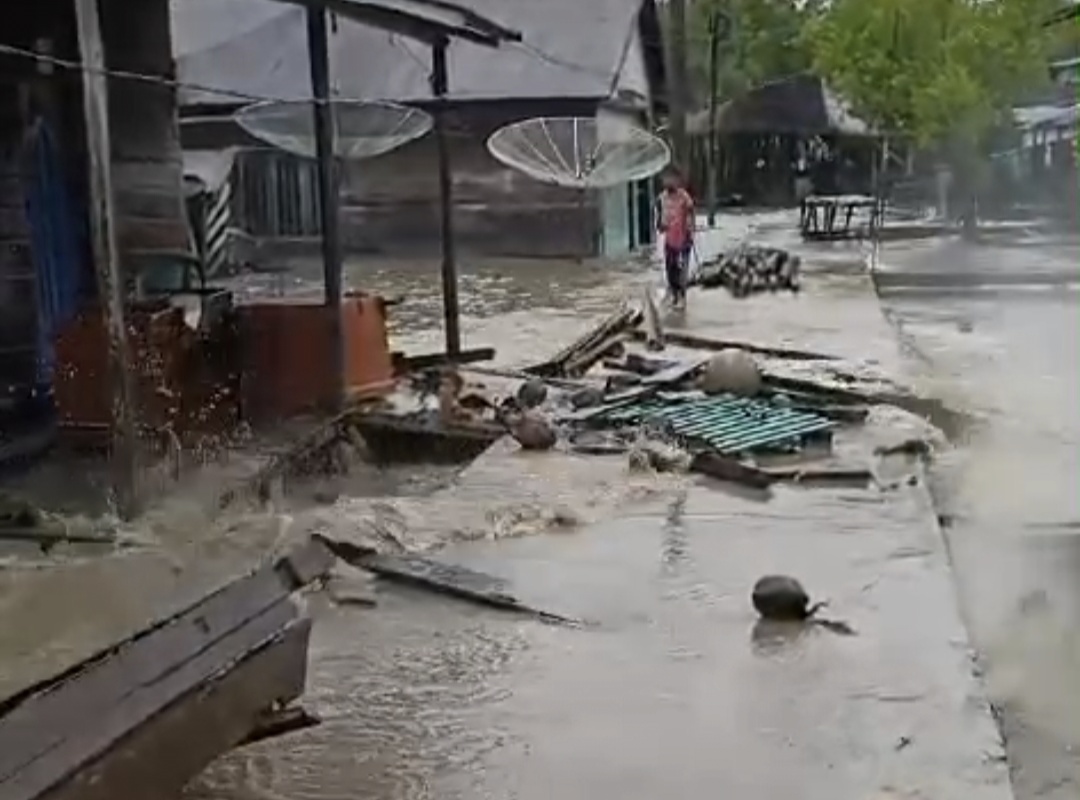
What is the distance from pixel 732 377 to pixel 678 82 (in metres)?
28.6

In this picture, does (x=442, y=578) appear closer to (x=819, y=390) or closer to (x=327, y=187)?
(x=327, y=187)

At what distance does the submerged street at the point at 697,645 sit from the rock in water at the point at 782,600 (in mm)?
135

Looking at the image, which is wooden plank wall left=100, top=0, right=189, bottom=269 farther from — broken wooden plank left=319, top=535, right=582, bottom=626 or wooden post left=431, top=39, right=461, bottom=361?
broken wooden plank left=319, top=535, right=582, bottom=626

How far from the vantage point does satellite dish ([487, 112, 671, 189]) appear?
→ 24.4 metres

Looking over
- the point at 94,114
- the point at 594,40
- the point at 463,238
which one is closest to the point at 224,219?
the point at 463,238

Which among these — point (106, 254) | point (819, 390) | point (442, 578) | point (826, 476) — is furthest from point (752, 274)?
point (442, 578)

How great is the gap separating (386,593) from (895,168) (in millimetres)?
35868

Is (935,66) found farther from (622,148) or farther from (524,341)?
(524,341)

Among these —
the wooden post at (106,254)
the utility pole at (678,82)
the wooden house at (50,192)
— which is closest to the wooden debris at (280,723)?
the wooden post at (106,254)

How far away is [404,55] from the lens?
2906 centimetres

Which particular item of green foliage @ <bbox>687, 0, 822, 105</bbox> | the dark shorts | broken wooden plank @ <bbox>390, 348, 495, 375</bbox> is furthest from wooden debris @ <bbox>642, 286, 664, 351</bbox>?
green foliage @ <bbox>687, 0, 822, 105</bbox>

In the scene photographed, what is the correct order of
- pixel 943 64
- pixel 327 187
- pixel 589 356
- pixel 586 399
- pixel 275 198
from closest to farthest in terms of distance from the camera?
1. pixel 327 187
2. pixel 586 399
3. pixel 589 356
4. pixel 275 198
5. pixel 943 64

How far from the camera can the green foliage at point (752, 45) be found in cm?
5019

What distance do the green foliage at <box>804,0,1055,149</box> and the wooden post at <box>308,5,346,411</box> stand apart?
1963 centimetres
